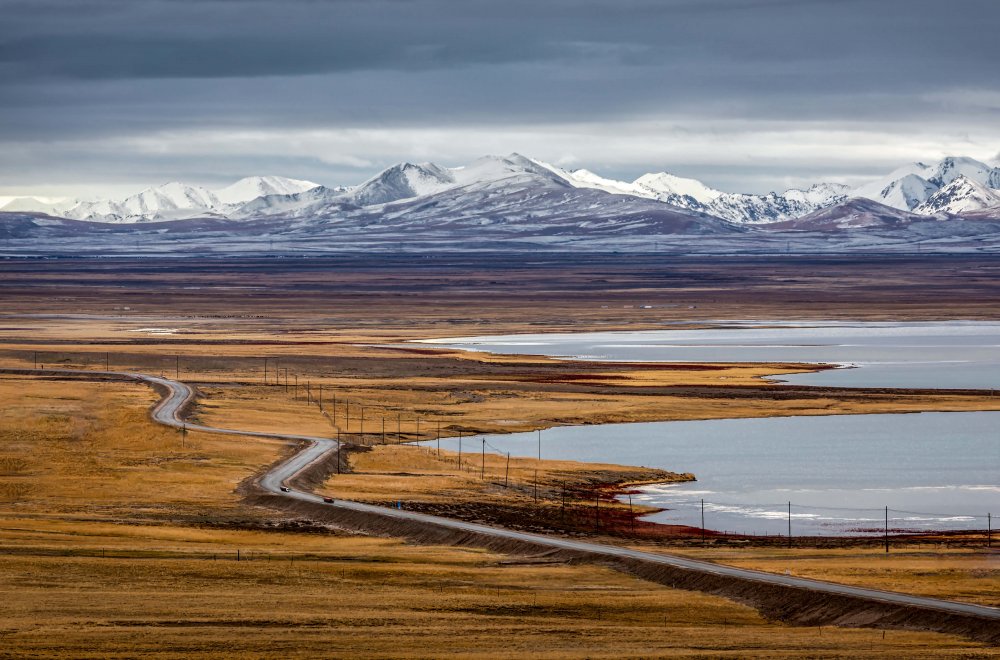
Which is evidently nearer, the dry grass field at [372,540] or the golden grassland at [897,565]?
the dry grass field at [372,540]

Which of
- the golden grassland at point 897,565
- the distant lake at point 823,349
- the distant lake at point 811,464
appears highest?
the golden grassland at point 897,565

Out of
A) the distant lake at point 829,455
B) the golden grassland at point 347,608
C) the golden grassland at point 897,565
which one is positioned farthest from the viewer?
the distant lake at point 829,455

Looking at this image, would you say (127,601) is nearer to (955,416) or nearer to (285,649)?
(285,649)

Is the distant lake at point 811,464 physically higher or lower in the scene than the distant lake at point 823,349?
lower

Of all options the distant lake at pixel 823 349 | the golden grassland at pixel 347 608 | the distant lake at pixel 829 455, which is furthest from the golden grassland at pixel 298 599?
the distant lake at pixel 823 349

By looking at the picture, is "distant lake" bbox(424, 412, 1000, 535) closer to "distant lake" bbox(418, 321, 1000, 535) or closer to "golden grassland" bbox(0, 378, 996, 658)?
"distant lake" bbox(418, 321, 1000, 535)

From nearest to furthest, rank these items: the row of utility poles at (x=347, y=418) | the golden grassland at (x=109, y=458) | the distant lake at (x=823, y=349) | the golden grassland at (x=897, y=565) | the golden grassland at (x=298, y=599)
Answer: the golden grassland at (x=298, y=599)
the golden grassland at (x=897, y=565)
the row of utility poles at (x=347, y=418)
the golden grassland at (x=109, y=458)
the distant lake at (x=823, y=349)

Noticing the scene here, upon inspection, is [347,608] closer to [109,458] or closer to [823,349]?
[109,458]

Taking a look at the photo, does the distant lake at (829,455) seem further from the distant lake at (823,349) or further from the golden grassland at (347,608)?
the golden grassland at (347,608)
